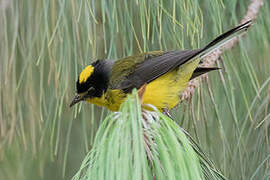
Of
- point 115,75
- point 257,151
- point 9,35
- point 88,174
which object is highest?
point 9,35

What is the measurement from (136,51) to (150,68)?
21cm

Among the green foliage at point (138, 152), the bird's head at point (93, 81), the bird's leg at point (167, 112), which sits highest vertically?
the bird's head at point (93, 81)

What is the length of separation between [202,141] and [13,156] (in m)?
1.24

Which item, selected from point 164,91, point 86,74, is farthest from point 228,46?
point 86,74

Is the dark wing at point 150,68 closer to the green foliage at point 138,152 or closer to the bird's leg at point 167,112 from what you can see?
the bird's leg at point 167,112

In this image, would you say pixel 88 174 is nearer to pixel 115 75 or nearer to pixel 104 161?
pixel 104 161

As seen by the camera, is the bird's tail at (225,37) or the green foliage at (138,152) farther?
the bird's tail at (225,37)

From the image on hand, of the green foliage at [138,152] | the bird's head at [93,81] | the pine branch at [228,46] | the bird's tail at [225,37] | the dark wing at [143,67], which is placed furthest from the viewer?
the bird's head at [93,81]

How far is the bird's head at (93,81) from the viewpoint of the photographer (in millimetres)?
2318

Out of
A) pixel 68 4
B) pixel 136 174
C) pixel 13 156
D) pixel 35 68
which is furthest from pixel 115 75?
pixel 136 174

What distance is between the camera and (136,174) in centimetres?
99

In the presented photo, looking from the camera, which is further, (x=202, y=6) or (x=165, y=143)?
(x=202, y=6)

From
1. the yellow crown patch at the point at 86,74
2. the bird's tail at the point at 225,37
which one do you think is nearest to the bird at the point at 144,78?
the yellow crown patch at the point at 86,74

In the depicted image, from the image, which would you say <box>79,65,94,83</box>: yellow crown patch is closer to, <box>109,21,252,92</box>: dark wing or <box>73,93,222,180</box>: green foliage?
<box>109,21,252,92</box>: dark wing
